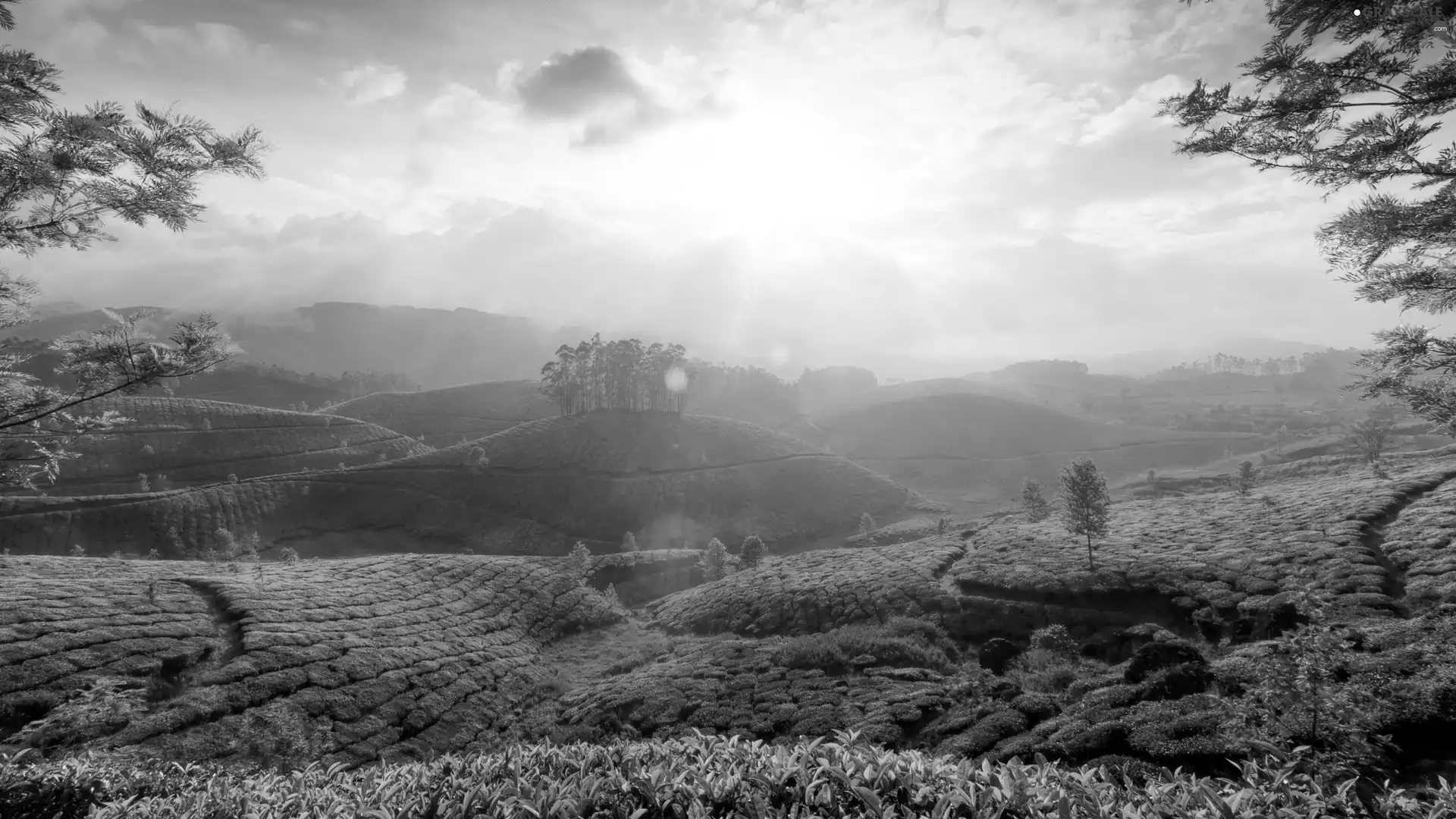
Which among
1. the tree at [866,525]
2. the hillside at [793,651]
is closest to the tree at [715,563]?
the hillside at [793,651]

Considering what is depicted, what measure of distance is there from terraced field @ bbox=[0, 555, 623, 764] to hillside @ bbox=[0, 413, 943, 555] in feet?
168

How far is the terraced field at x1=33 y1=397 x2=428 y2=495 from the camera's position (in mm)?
100938

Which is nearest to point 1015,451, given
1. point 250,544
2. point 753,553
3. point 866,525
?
point 866,525

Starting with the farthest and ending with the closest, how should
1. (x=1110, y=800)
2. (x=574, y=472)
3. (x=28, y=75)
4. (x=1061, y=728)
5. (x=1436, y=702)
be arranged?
(x=574, y=472) → (x=1061, y=728) → (x=1436, y=702) → (x=28, y=75) → (x=1110, y=800)

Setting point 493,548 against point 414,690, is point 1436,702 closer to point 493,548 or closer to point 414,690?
point 414,690

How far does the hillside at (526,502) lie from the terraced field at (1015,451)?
118ft

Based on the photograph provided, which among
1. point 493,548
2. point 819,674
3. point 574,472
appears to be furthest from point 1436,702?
point 574,472

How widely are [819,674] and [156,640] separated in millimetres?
29316

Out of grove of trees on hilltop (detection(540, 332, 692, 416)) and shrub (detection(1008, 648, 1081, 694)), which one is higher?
grove of trees on hilltop (detection(540, 332, 692, 416))

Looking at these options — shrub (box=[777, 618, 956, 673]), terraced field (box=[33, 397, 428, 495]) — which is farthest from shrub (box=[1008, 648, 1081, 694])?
terraced field (box=[33, 397, 428, 495])

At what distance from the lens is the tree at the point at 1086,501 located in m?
36.1

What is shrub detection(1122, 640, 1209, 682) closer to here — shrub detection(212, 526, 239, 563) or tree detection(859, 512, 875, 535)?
shrub detection(212, 526, 239, 563)

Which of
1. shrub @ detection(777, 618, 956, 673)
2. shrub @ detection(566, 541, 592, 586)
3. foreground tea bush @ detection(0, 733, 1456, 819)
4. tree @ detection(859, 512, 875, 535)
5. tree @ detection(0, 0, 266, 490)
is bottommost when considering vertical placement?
tree @ detection(859, 512, 875, 535)

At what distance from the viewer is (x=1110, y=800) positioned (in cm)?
527
